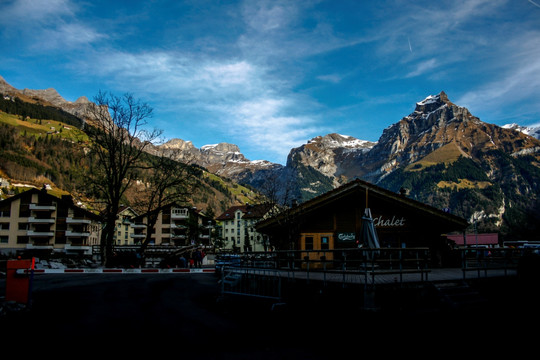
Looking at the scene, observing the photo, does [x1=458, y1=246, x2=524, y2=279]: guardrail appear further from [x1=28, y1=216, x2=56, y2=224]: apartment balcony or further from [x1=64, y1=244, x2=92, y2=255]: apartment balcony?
[x1=64, y1=244, x2=92, y2=255]: apartment balcony

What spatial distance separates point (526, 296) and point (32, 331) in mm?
13902

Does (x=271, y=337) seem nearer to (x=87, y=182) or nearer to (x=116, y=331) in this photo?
(x=116, y=331)

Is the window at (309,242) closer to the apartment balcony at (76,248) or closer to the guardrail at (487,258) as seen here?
the guardrail at (487,258)

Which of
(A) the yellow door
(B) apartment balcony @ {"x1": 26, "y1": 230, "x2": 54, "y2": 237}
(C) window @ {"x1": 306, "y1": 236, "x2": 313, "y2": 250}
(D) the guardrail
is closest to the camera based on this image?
(D) the guardrail

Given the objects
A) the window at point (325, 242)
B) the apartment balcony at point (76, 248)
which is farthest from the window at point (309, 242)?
the apartment balcony at point (76, 248)

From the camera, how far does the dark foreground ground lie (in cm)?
754

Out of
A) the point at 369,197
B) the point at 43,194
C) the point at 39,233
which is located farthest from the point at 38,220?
the point at 369,197

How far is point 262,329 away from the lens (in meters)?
9.69

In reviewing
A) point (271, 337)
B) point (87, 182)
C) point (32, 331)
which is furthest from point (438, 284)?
point (87, 182)

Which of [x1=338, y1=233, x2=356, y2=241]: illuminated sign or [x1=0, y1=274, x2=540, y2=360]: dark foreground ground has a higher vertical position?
[x1=338, y1=233, x2=356, y2=241]: illuminated sign

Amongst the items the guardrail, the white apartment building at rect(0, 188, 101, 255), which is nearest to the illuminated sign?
the guardrail

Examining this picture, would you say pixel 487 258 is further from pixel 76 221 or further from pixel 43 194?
pixel 43 194

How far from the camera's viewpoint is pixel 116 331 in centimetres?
912

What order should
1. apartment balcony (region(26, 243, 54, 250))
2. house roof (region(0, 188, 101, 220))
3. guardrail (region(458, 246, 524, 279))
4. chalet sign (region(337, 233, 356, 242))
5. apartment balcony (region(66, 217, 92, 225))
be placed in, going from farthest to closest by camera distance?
apartment balcony (region(66, 217, 92, 225))
house roof (region(0, 188, 101, 220))
apartment balcony (region(26, 243, 54, 250))
chalet sign (region(337, 233, 356, 242))
guardrail (region(458, 246, 524, 279))
